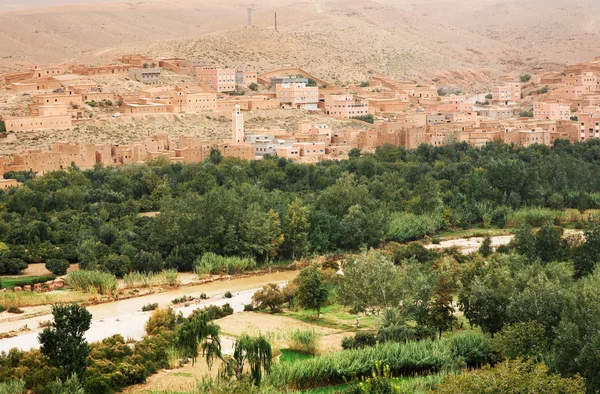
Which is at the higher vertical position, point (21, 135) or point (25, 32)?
point (25, 32)

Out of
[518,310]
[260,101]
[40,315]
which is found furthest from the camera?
[260,101]

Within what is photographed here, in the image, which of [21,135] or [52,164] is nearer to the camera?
[52,164]

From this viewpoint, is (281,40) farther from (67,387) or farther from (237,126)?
(67,387)

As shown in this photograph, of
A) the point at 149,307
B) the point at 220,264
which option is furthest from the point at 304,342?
the point at 220,264

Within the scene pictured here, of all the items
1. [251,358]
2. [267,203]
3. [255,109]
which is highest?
[255,109]

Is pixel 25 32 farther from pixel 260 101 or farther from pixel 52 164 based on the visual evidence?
pixel 52 164


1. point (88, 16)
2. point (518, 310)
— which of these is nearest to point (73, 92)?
point (518, 310)
